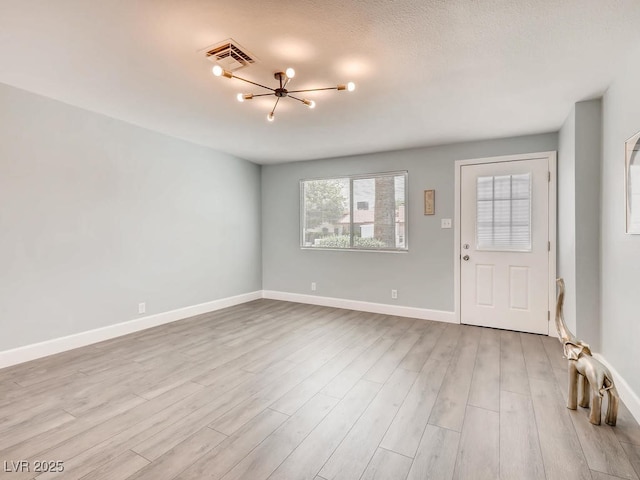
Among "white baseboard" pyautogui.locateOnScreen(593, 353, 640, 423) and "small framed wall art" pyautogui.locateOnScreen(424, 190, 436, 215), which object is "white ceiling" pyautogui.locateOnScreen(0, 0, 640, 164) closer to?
"small framed wall art" pyautogui.locateOnScreen(424, 190, 436, 215)

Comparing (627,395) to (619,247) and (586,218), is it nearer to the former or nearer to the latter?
(619,247)

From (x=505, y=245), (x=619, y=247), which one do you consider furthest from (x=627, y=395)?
(x=505, y=245)

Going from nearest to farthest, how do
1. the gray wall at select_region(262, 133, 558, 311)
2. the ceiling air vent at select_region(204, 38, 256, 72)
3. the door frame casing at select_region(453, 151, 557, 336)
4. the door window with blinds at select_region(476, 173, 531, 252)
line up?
the ceiling air vent at select_region(204, 38, 256, 72) → the door frame casing at select_region(453, 151, 557, 336) → the door window with blinds at select_region(476, 173, 531, 252) → the gray wall at select_region(262, 133, 558, 311)

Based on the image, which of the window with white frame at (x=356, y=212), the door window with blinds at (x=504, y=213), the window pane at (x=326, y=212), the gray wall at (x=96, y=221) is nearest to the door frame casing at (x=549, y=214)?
the door window with blinds at (x=504, y=213)

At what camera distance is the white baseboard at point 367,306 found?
4477 mm

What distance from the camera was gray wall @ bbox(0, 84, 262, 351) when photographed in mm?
2965

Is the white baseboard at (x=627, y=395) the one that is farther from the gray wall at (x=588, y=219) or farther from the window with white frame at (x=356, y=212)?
the window with white frame at (x=356, y=212)

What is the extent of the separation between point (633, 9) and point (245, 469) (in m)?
3.22

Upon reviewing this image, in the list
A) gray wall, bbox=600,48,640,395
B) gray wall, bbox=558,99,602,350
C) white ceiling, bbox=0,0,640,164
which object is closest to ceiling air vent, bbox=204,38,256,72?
white ceiling, bbox=0,0,640,164

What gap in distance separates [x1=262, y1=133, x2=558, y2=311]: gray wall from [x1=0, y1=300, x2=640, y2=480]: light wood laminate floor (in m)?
1.17

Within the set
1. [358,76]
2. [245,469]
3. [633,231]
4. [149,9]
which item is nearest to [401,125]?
[358,76]

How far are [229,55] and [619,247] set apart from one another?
3166 mm

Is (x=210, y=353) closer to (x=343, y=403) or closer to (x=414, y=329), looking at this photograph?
(x=343, y=403)

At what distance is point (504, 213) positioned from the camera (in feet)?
13.4
